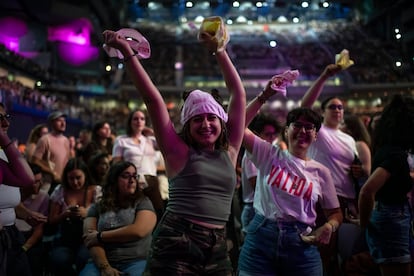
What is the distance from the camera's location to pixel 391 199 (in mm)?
2779

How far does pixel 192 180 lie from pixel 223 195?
0.15 metres

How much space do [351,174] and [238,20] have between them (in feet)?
126

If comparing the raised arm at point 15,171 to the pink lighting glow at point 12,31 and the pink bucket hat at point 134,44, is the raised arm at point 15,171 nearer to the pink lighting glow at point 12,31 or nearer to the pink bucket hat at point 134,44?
the pink bucket hat at point 134,44

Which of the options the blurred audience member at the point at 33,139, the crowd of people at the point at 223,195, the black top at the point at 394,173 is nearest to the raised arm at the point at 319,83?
the crowd of people at the point at 223,195

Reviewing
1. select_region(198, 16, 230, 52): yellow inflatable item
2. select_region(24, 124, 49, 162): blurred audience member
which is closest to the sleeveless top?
select_region(198, 16, 230, 52): yellow inflatable item

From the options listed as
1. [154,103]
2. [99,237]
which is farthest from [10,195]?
[154,103]

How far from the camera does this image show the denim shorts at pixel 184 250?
1.80m

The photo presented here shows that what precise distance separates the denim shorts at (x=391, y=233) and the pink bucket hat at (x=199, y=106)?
1.42 meters

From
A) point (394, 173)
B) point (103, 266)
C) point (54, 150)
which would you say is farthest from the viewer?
point (54, 150)

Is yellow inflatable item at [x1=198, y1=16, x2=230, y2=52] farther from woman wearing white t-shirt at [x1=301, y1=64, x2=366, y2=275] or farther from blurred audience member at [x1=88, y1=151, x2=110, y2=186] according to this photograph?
blurred audience member at [x1=88, y1=151, x2=110, y2=186]

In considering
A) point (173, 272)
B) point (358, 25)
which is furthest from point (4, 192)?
point (358, 25)

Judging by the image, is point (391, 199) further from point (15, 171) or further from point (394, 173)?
point (15, 171)

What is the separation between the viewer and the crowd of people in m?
1.86

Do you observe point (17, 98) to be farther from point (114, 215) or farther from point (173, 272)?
point (173, 272)
